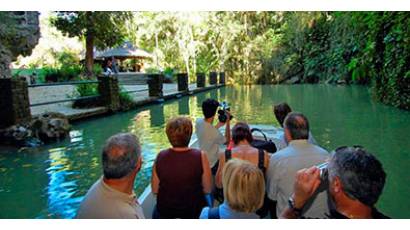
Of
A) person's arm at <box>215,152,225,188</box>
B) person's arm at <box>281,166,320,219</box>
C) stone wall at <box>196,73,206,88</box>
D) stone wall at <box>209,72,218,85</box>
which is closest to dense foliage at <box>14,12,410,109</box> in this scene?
stone wall at <box>209,72,218,85</box>

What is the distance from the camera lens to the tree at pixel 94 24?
59.4 ft

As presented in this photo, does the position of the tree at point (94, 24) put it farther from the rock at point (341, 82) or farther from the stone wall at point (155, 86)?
the rock at point (341, 82)

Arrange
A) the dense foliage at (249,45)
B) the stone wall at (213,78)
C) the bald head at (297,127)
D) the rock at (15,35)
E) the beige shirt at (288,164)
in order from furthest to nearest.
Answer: the dense foliage at (249,45), the stone wall at (213,78), the rock at (15,35), the bald head at (297,127), the beige shirt at (288,164)

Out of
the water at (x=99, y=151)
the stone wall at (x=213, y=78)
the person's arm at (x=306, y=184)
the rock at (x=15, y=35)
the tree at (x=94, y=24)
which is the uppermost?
the tree at (x=94, y=24)

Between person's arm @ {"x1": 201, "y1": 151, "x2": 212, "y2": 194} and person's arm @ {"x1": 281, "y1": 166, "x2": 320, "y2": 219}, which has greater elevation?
person's arm @ {"x1": 281, "y1": 166, "x2": 320, "y2": 219}

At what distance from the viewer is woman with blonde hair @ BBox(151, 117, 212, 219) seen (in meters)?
2.41

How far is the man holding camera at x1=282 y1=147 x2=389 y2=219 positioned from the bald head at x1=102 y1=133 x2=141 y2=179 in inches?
29.7

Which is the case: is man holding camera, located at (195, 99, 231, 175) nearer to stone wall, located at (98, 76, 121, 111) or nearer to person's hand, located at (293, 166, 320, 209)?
person's hand, located at (293, 166, 320, 209)

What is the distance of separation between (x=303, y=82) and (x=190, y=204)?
2673 centimetres

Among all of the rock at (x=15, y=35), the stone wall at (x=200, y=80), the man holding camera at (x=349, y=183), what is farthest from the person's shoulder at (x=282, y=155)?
the stone wall at (x=200, y=80)

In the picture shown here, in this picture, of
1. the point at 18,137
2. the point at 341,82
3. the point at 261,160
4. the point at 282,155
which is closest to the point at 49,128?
the point at 18,137
